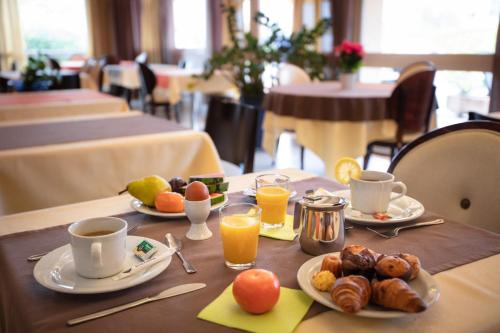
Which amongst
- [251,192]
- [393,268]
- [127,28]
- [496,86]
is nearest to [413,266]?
[393,268]

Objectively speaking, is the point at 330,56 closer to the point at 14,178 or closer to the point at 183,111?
the point at 183,111

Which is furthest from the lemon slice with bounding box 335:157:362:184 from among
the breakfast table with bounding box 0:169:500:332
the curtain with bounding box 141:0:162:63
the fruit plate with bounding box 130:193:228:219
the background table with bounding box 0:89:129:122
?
the curtain with bounding box 141:0:162:63

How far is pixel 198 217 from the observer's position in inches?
33.9

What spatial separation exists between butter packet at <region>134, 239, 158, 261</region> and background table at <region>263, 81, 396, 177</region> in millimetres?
2294

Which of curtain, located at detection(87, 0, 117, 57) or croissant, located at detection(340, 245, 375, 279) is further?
curtain, located at detection(87, 0, 117, 57)

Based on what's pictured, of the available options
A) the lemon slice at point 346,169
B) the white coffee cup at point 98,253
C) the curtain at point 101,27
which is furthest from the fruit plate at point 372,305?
the curtain at point 101,27

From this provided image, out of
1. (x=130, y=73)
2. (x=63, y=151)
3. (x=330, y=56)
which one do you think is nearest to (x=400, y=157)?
(x=63, y=151)

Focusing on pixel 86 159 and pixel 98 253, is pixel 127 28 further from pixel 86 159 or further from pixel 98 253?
pixel 98 253

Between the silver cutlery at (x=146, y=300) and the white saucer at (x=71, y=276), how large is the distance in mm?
34

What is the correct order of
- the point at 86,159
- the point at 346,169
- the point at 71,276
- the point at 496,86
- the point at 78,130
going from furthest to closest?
the point at 496,86, the point at 78,130, the point at 86,159, the point at 346,169, the point at 71,276

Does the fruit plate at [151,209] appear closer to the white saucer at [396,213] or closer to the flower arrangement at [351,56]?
the white saucer at [396,213]

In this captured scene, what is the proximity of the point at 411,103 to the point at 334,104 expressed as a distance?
1.59ft

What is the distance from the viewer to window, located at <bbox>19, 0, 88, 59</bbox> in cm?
882

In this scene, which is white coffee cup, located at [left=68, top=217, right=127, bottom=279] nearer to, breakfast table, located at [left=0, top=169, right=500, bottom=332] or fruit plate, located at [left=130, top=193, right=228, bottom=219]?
breakfast table, located at [left=0, top=169, right=500, bottom=332]
